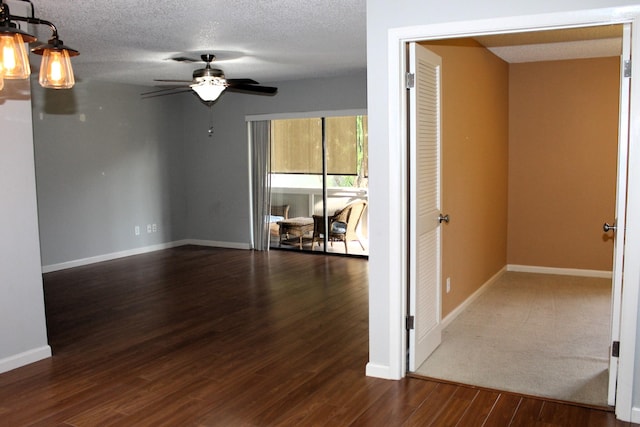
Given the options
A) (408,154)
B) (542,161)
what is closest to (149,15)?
(408,154)

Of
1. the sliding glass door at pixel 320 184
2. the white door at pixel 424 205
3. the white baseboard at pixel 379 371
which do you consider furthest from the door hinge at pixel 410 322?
the sliding glass door at pixel 320 184

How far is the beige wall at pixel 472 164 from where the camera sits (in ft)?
15.1

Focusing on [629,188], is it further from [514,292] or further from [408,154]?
[514,292]

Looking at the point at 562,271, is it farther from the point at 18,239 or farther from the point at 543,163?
the point at 18,239

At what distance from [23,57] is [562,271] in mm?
6052

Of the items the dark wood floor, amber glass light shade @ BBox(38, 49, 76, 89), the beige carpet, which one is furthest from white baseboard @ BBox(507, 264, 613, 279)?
amber glass light shade @ BBox(38, 49, 76, 89)

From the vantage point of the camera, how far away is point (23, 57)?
2.17 metres

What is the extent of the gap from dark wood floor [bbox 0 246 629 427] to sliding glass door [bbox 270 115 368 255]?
165cm

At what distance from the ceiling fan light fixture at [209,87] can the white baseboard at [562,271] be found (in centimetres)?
387

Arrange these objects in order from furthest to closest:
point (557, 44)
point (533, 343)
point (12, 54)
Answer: point (557, 44), point (533, 343), point (12, 54)

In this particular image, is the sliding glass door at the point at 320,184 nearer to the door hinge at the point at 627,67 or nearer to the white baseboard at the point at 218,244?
the white baseboard at the point at 218,244

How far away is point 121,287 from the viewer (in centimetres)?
621

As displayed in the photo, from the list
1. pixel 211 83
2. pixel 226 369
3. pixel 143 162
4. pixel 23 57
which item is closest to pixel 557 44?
pixel 211 83

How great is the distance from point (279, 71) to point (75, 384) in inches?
184
